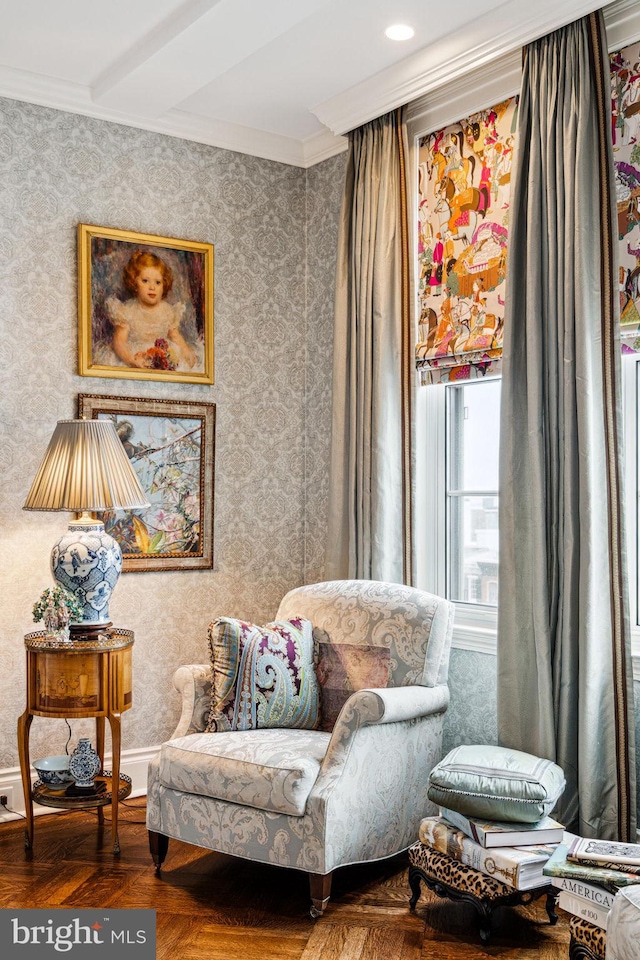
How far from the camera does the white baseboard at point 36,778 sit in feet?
11.7

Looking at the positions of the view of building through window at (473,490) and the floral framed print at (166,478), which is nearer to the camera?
the view of building through window at (473,490)

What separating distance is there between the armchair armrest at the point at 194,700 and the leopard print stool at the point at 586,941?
4.43 feet

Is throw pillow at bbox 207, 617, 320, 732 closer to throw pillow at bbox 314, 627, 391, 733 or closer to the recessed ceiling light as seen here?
throw pillow at bbox 314, 627, 391, 733

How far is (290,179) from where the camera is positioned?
4355 mm

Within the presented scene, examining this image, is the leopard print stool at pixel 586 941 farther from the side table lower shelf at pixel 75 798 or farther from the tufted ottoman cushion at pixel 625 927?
the side table lower shelf at pixel 75 798

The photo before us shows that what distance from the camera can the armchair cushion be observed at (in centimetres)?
273

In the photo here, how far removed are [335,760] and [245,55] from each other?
7.88ft

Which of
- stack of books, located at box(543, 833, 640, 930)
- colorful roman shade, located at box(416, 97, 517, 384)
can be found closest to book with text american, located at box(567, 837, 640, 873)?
stack of books, located at box(543, 833, 640, 930)

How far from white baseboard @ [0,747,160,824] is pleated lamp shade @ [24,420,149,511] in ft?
3.64

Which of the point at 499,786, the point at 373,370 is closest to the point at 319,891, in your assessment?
the point at 499,786

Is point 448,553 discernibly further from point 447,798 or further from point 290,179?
point 290,179

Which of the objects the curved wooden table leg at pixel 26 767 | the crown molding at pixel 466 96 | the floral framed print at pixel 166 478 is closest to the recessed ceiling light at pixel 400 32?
the crown molding at pixel 466 96

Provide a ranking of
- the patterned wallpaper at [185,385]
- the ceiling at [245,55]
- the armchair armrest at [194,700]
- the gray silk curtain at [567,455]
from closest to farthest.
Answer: the gray silk curtain at [567,455]
the ceiling at [245,55]
the armchair armrest at [194,700]
the patterned wallpaper at [185,385]

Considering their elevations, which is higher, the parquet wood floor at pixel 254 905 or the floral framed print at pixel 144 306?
the floral framed print at pixel 144 306
